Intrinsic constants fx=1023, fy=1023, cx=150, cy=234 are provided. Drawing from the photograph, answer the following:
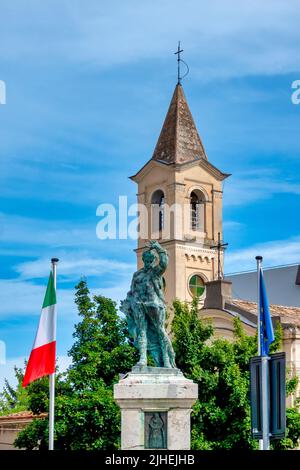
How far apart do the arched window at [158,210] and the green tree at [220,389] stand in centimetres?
3210

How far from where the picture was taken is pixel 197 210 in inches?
2657

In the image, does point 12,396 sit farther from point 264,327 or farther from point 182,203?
point 264,327

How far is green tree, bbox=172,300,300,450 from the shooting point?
31.7 m

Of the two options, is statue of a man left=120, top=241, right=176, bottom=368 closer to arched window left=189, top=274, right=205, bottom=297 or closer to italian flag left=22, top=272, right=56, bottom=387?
italian flag left=22, top=272, right=56, bottom=387

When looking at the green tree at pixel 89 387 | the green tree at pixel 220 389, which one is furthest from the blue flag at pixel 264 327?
the green tree at pixel 89 387

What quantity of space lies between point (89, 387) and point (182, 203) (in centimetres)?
3239

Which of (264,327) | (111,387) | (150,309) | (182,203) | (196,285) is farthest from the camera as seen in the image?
(196,285)

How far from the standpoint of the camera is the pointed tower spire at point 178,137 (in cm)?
6631

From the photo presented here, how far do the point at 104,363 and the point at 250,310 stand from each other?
1469cm

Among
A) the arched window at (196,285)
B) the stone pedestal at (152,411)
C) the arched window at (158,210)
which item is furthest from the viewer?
the arched window at (158,210)

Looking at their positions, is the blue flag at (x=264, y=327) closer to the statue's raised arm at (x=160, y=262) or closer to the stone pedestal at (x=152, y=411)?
the statue's raised arm at (x=160, y=262)

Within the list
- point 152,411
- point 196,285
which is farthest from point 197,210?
point 152,411
